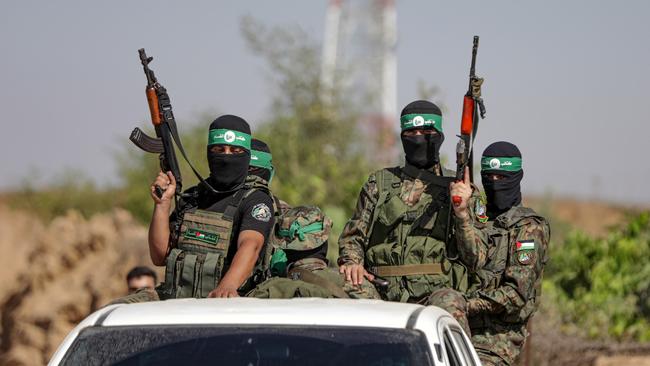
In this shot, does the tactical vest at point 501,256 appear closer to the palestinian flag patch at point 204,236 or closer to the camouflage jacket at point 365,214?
the camouflage jacket at point 365,214

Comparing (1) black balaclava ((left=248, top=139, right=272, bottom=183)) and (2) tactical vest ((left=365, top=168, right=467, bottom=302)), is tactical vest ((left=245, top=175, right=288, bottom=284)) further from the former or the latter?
(1) black balaclava ((left=248, top=139, right=272, bottom=183))

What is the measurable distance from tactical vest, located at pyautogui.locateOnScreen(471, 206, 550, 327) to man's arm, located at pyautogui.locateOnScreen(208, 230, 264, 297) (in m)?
1.59

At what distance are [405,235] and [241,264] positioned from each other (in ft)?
4.30

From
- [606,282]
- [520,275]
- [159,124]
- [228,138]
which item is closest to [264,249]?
[228,138]

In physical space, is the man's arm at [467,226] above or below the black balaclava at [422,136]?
below

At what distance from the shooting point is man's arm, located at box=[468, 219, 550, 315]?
25.1ft

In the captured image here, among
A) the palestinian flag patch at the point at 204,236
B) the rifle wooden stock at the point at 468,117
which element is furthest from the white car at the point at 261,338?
the rifle wooden stock at the point at 468,117

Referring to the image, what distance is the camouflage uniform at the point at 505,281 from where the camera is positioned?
7645 millimetres

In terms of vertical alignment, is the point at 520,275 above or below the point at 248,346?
below

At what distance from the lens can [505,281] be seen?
782 cm

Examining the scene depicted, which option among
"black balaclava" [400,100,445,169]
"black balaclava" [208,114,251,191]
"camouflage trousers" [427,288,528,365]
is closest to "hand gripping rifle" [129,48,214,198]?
"black balaclava" [208,114,251,191]

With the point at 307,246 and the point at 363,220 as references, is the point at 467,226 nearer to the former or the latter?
the point at 363,220

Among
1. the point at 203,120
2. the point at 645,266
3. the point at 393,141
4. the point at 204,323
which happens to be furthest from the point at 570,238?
the point at 204,323

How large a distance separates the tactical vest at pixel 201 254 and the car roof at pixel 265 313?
4.85ft
